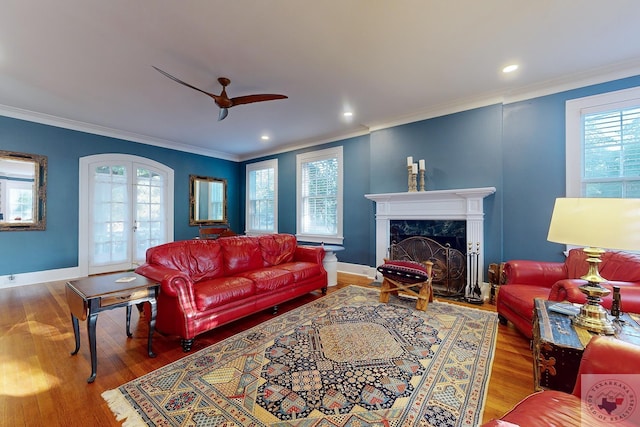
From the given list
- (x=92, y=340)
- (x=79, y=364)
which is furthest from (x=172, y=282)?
(x=79, y=364)

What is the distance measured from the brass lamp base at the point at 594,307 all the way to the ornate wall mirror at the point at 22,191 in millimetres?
6841

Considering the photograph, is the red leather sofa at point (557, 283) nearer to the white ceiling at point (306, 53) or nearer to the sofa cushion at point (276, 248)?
the white ceiling at point (306, 53)

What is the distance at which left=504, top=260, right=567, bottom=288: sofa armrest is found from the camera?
8.89 feet

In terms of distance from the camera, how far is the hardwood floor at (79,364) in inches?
62.3

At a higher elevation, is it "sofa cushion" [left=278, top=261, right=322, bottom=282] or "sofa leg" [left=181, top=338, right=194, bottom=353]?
"sofa cushion" [left=278, top=261, right=322, bottom=282]

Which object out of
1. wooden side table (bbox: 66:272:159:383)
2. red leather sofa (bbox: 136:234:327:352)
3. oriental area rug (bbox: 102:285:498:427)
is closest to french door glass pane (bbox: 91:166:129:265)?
red leather sofa (bbox: 136:234:327:352)

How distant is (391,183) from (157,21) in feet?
12.1

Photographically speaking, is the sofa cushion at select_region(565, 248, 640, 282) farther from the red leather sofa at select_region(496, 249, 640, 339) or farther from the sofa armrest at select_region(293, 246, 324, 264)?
the sofa armrest at select_region(293, 246, 324, 264)

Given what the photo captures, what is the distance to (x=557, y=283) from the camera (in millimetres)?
2188

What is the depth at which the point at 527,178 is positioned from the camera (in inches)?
139

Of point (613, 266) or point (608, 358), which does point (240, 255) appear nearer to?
point (608, 358)

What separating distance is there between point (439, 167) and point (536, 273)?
6.48 feet

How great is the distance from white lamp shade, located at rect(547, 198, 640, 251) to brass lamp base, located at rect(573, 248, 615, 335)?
14cm

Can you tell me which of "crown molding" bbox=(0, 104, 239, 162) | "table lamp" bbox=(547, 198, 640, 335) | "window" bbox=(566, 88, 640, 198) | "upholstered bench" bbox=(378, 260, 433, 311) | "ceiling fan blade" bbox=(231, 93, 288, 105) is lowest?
"upholstered bench" bbox=(378, 260, 433, 311)
